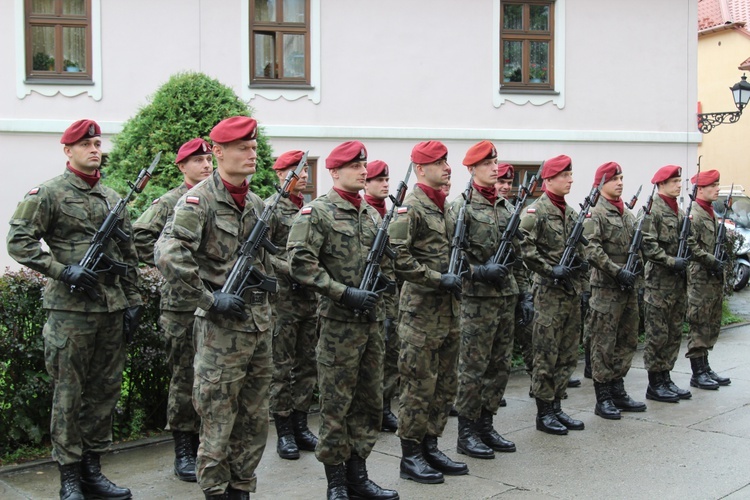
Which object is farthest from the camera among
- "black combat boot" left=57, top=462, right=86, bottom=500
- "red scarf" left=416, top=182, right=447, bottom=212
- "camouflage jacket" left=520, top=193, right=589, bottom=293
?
"camouflage jacket" left=520, top=193, right=589, bottom=293

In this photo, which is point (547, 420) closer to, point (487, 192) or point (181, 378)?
point (487, 192)

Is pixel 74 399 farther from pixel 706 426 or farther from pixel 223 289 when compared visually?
pixel 706 426

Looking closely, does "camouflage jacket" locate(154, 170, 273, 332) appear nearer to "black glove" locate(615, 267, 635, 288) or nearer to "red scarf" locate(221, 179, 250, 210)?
"red scarf" locate(221, 179, 250, 210)

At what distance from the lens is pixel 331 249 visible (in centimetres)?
512

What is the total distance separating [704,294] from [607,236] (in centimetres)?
190

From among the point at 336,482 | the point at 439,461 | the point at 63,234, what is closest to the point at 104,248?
the point at 63,234

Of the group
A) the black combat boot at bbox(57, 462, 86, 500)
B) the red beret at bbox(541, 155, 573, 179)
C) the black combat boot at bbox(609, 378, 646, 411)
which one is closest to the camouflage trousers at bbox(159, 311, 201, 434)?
the black combat boot at bbox(57, 462, 86, 500)

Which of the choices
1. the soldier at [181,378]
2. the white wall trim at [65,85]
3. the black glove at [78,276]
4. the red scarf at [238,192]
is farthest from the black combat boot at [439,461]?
the white wall trim at [65,85]

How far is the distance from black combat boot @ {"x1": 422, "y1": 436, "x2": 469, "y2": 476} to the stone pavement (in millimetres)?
65

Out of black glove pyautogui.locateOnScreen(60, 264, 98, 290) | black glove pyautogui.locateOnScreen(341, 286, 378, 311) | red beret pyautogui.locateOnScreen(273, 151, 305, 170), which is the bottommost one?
black glove pyautogui.locateOnScreen(341, 286, 378, 311)

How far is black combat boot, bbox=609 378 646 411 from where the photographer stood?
7551mm

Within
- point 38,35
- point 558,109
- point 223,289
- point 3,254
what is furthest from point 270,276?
point 558,109

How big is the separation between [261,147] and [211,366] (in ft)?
15.2

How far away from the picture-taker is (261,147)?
8719 millimetres
